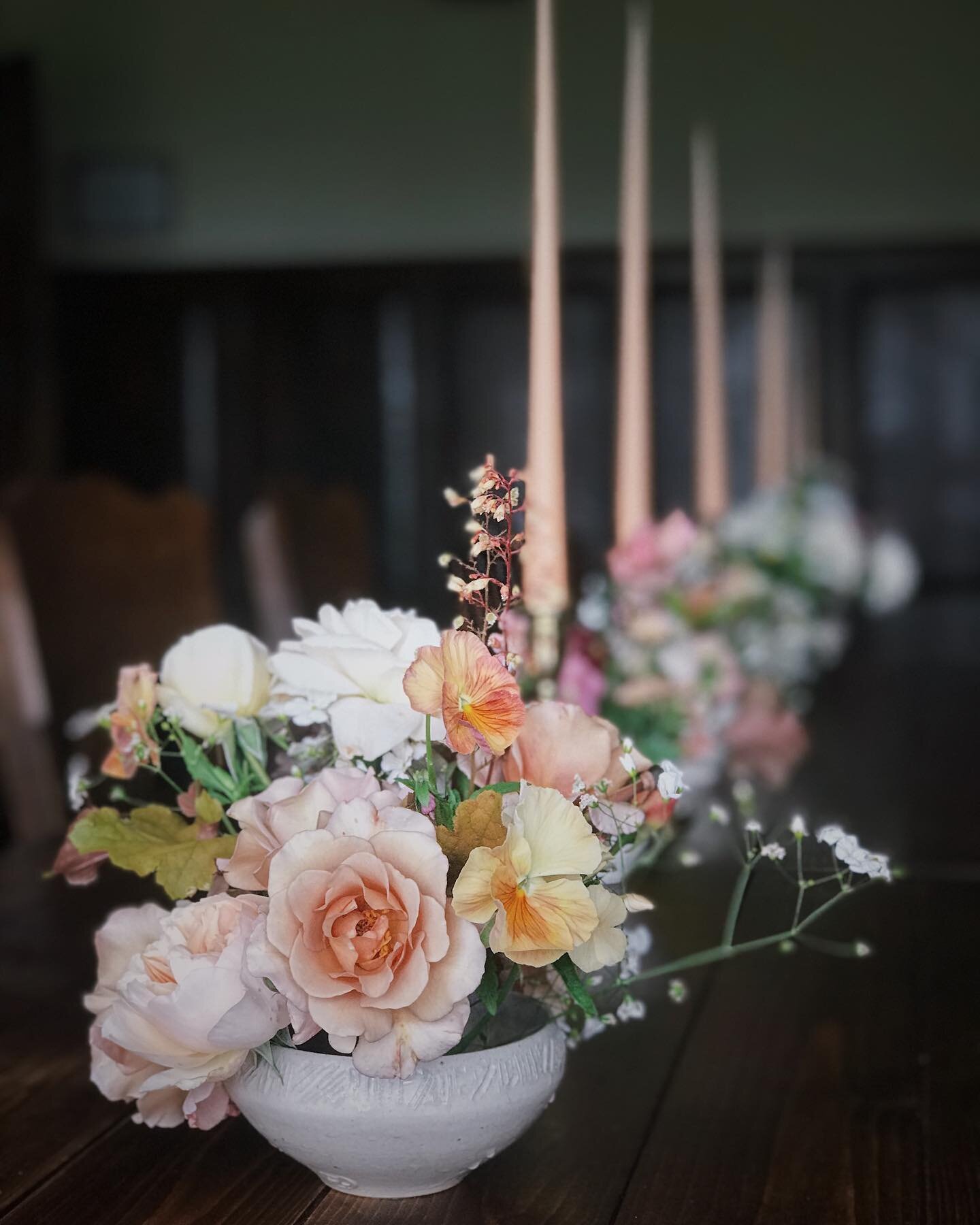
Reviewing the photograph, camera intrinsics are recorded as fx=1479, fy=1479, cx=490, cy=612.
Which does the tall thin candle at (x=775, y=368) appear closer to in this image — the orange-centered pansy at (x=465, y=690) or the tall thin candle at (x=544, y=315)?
the tall thin candle at (x=544, y=315)

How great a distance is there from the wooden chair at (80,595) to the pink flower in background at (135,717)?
2.89ft

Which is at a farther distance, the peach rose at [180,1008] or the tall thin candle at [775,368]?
the tall thin candle at [775,368]

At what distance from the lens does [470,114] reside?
6328 millimetres

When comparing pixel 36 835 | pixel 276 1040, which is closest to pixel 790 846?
pixel 276 1040

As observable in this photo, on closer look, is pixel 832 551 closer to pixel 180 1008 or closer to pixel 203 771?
pixel 203 771

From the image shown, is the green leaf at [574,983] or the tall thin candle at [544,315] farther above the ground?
the tall thin candle at [544,315]

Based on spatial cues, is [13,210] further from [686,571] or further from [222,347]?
[686,571]

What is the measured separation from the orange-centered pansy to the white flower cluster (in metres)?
0.16

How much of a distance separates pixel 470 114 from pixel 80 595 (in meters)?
5.04

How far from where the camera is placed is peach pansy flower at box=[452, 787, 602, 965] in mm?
607

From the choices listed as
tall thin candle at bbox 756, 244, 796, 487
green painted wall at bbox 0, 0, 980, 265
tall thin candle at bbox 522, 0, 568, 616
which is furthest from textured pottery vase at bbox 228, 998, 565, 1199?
green painted wall at bbox 0, 0, 980, 265

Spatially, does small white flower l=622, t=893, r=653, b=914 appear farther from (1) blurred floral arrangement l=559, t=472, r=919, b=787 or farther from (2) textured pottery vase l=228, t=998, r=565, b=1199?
(1) blurred floral arrangement l=559, t=472, r=919, b=787

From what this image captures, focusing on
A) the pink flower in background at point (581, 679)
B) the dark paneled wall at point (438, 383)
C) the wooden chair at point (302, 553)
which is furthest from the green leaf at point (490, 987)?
the dark paneled wall at point (438, 383)

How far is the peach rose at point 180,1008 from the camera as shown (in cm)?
62
